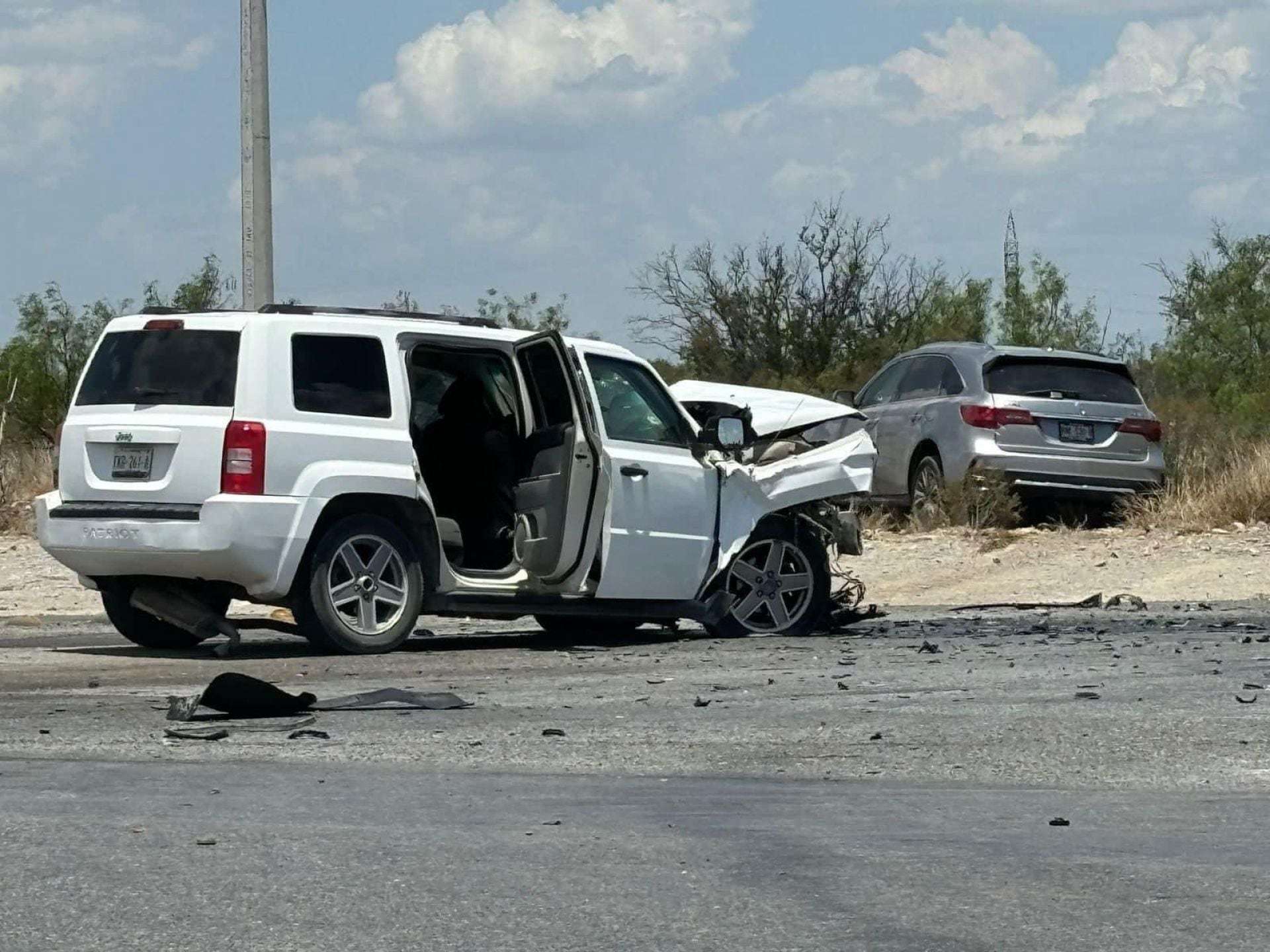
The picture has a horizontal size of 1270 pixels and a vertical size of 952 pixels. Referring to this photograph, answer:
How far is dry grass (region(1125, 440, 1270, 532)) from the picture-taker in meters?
20.8

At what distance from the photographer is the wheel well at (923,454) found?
69.0 feet

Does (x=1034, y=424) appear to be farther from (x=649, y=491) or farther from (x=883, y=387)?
(x=649, y=491)

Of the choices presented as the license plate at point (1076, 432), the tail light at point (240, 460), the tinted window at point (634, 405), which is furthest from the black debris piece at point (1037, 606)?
the tail light at point (240, 460)

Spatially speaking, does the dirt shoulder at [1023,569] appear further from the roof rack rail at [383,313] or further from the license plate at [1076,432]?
the roof rack rail at [383,313]

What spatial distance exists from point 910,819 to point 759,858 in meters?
0.91

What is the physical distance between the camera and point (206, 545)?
12180 millimetres

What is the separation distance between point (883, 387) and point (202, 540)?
11436 mm

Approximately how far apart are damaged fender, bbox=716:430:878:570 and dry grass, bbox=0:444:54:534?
9.61 metres

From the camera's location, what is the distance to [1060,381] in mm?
20656

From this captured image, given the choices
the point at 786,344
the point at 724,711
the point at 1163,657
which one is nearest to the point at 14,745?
the point at 724,711

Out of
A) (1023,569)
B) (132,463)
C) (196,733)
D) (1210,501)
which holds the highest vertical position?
(132,463)

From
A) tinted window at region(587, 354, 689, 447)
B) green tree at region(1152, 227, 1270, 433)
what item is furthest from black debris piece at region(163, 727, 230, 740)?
green tree at region(1152, 227, 1270, 433)

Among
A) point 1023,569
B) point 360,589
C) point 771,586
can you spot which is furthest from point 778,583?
point 1023,569

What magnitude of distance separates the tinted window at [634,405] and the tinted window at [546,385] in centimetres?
19
